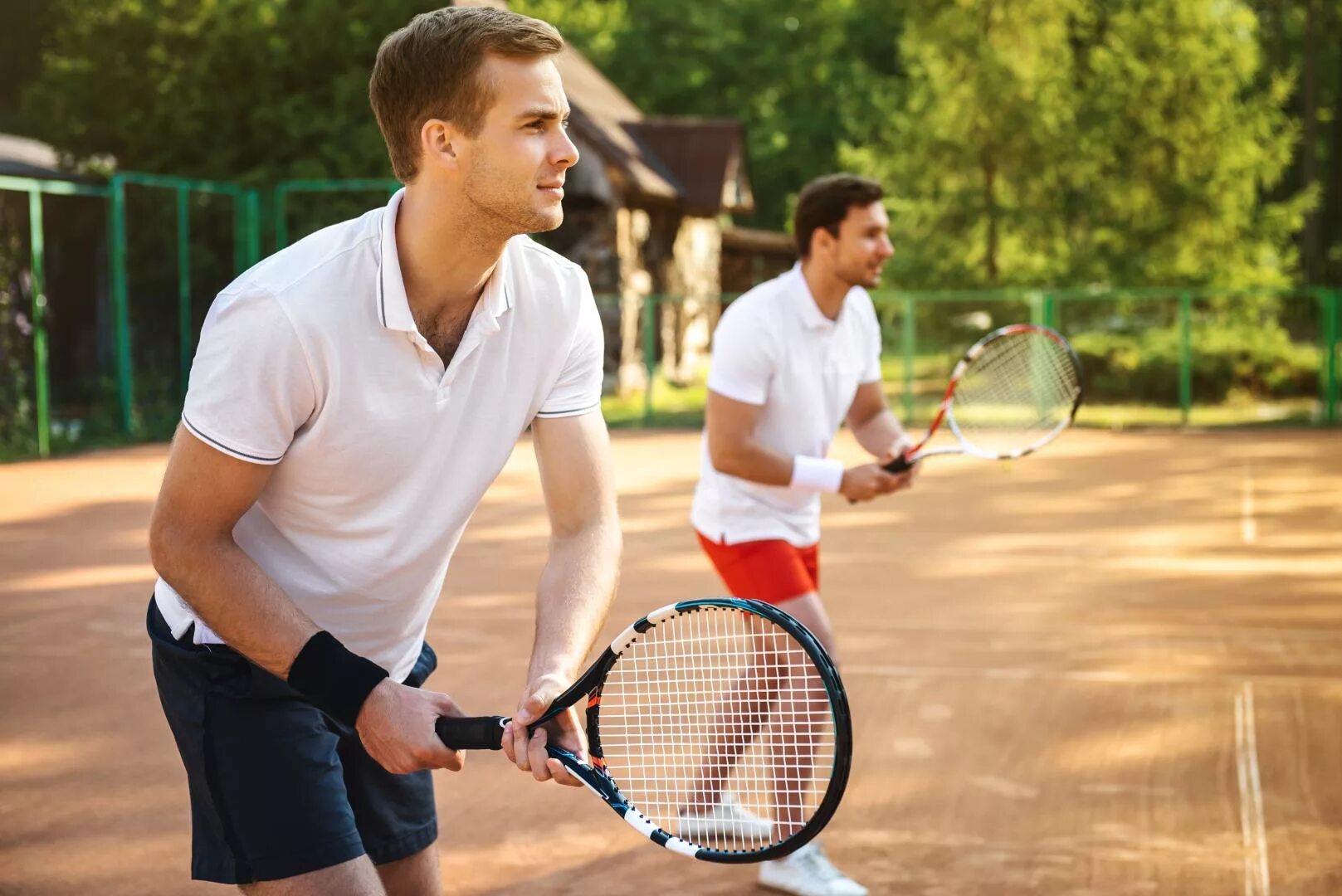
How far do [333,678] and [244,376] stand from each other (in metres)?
0.47

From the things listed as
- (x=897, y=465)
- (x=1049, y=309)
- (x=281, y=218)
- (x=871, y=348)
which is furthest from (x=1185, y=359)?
(x=897, y=465)

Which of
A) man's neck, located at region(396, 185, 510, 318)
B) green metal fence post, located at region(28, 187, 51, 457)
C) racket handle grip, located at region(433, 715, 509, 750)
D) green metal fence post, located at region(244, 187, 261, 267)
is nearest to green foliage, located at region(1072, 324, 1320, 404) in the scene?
green metal fence post, located at region(244, 187, 261, 267)

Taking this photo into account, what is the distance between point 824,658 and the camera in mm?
2275

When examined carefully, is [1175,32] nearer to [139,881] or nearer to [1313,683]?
[1313,683]

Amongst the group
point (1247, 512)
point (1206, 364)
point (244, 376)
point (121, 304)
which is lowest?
point (1206, 364)

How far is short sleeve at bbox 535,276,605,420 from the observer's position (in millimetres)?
2752

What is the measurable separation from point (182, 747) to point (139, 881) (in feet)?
6.07

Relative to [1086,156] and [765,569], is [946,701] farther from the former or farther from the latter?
[1086,156]

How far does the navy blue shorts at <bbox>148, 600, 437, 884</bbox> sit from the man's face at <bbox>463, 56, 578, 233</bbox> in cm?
86

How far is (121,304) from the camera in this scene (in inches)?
668

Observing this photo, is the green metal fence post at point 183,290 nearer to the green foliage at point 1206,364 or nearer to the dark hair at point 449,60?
the green foliage at point 1206,364

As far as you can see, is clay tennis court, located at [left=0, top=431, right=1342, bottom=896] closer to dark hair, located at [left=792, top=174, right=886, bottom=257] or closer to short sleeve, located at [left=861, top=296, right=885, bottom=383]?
short sleeve, located at [left=861, top=296, right=885, bottom=383]

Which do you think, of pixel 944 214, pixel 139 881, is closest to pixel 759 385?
pixel 139 881

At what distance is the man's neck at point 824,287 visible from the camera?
4637 mm
